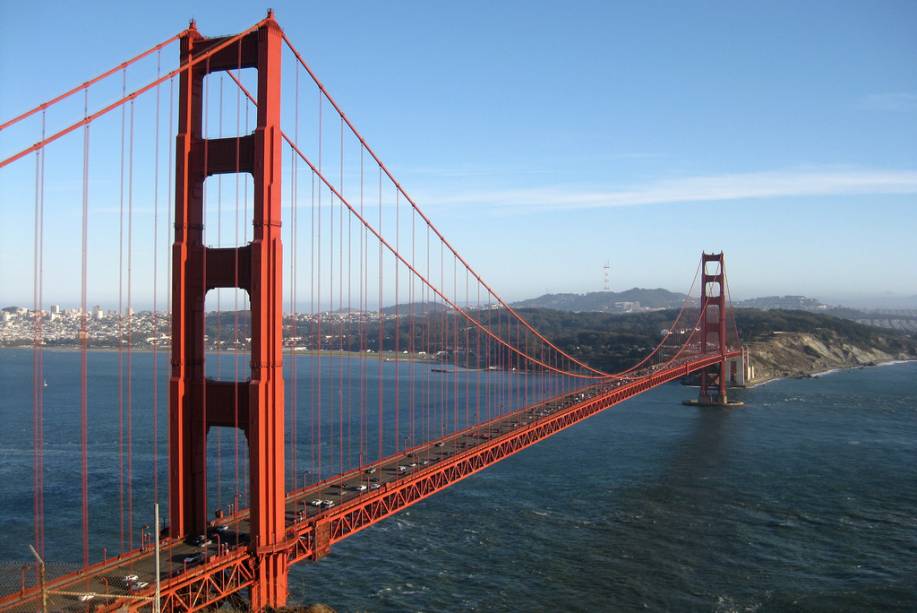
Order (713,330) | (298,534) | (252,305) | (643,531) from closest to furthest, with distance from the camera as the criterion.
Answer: (252,305) < (298,534) < (643,531) < (713,330)

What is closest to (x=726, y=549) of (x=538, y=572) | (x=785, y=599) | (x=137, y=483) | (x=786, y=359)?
(x=785, y=599)

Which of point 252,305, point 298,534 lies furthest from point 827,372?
point 252,305

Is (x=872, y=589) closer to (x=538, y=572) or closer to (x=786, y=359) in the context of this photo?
(x=538, y=572)

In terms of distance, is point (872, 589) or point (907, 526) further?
point (907, 526)

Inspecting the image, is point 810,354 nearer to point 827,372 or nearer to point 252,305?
point 827,372

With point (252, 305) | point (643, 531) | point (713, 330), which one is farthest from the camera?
point (713, 330)

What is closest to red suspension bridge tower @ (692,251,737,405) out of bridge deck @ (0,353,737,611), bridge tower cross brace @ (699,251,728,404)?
bridge tower cross brace @ (699,251,728,404)

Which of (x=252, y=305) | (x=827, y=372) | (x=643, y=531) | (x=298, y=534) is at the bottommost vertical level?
(x=643, y=531)
